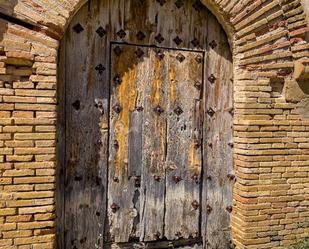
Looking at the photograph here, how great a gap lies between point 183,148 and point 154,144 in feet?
1.03

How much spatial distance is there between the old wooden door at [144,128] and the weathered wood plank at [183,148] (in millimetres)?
10

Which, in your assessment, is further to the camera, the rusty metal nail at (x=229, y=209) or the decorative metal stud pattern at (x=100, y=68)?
the rusty metal nail at (x=229, y=209)

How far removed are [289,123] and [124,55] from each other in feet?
5.94

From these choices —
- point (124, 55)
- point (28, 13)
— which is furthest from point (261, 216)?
point (28, 13)

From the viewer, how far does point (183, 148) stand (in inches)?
160

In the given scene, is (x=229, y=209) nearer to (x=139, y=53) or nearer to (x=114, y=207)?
(x=114, y=207)

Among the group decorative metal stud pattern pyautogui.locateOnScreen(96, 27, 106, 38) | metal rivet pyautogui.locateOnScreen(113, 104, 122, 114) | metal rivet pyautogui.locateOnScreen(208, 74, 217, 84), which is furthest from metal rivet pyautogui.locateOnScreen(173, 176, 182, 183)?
decorative metal stud pattern pyautogui.locateOnScreen(96, 27, 106, 38)

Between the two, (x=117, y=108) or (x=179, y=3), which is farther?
(x=179, y=3)

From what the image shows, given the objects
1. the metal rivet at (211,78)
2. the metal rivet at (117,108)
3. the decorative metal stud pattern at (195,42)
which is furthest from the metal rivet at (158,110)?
the decorative metal stud pattern at (195,42)

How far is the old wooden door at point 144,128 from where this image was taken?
3.72 m

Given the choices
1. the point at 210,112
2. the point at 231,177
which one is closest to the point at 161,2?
the point at 210,112

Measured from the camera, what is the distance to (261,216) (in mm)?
4078

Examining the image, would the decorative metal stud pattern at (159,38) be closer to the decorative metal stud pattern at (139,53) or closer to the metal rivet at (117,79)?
the decorative metal stud pattern at (139,53)

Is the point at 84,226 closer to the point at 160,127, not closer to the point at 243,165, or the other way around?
the point at 160,127
